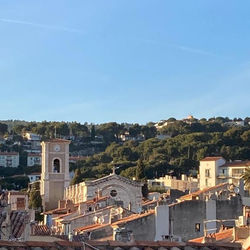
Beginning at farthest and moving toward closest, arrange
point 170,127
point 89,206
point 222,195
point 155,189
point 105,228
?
1. point 170,127
2. point 155,189
3. point 89,206
4. point 222,195
5. point 105,228

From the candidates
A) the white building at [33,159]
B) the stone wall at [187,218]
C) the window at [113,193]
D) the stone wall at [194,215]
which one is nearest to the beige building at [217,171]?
the window at [113,193]

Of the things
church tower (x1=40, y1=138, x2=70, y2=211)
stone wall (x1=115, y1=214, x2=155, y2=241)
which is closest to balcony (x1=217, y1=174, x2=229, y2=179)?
church tower (x1=40, y1=138, x2=70, y2=211)

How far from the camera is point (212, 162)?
11394cm

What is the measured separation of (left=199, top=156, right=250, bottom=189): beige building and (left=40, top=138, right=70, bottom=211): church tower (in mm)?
30197

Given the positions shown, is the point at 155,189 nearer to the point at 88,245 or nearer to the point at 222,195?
the point at 222,195

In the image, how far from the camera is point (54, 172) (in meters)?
89.4

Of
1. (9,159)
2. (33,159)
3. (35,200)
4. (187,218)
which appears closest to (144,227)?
(187,218)

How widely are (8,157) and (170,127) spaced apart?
48.5 meters

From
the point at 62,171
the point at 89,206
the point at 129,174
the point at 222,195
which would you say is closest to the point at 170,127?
the point at 129,174

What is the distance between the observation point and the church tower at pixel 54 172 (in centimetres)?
8756

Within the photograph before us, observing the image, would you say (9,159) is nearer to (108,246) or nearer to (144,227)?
(144,227)

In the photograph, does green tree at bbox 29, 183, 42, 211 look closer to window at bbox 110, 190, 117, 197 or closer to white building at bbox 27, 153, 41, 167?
window at bbox 110, 190, 117, 197

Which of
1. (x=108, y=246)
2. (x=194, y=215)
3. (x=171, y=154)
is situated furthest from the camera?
(x=171, y=154)

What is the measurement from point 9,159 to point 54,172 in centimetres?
8701
